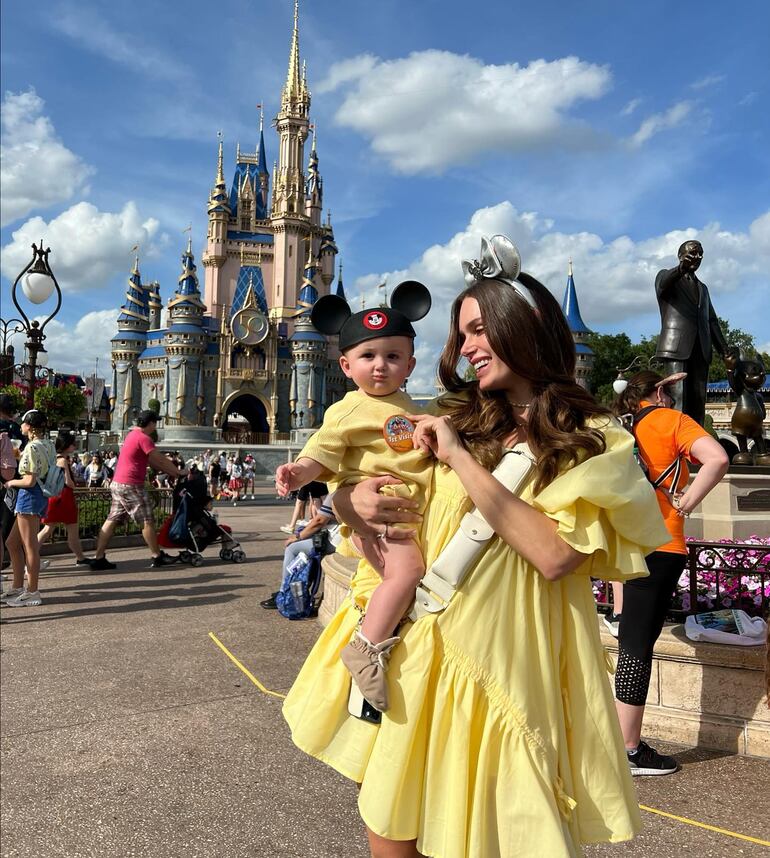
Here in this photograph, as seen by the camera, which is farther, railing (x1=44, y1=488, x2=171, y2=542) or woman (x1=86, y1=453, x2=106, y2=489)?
woman (x1=86, y1=453, x2=106, y2=489)

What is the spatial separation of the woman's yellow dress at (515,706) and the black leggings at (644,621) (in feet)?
5.83

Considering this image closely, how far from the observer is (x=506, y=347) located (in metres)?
1.76

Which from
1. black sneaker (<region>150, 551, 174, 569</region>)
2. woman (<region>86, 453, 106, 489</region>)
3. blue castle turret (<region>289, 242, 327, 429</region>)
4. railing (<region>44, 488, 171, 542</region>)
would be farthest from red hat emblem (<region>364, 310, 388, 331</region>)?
blue castle turret (<region>289, 242, 327, 429</region>)

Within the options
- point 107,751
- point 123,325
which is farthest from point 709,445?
point 123,325

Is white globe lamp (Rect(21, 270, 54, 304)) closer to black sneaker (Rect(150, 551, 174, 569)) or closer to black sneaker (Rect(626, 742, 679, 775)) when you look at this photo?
black sneaker (Rect(150, 551, 174, 569))

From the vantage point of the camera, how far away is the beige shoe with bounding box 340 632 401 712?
1632 mm

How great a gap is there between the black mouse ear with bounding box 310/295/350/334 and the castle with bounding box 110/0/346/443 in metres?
55.1

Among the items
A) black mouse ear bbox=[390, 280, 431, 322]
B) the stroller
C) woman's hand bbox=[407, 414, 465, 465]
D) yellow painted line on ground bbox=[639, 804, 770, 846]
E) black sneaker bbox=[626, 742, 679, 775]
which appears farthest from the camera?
the stroller

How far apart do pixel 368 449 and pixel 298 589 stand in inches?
201

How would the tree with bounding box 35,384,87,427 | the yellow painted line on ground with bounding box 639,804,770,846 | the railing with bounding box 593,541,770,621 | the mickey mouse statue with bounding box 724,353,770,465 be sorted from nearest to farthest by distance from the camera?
the yellow painted line on ground with bounding box 639,804,770,846, the railing with bounding box 593,541,770,621, the mickey mouse statue with bounding box 724,353,770,465, the tree with bounding box 35,384,87,427

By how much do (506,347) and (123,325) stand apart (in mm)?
69060

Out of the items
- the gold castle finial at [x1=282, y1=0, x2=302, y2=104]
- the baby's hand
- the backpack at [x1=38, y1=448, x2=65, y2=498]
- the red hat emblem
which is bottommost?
the backpack at [x1=38, y1=448, x2=65, y2=498]

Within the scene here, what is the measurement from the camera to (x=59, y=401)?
4397 centimetres

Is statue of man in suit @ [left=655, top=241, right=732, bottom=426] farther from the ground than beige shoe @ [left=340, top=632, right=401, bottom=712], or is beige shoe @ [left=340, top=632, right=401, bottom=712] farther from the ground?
statue of man in suit @ [left=655, top=241, right=732, bottom=426]
